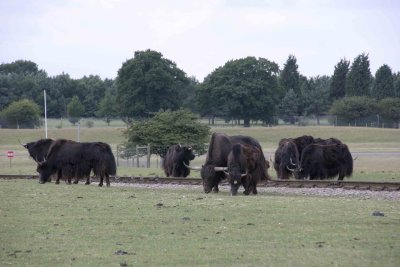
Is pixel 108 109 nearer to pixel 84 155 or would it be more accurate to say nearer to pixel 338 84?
pixel 338 84

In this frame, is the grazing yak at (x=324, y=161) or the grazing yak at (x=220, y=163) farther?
the grazing yak at (x=324, y=161)

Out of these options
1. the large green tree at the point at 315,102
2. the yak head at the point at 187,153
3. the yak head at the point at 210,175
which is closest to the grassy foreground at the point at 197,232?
the yak head at the point at 210,175

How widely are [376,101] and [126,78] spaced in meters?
34.9

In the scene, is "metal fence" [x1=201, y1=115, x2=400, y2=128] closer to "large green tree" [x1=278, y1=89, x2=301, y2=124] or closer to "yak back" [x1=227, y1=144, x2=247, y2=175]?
"large green tree" [x1=278, y1=89, x2=301, y2=124]

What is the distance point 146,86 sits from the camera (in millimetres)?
103375

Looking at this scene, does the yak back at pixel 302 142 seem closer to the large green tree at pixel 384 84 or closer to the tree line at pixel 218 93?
the tree line at pixel 218 93

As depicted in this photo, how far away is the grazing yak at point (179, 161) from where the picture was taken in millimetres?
38312

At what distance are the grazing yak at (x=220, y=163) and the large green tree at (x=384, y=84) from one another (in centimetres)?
9507

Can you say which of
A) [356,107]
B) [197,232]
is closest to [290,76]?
[356,107]

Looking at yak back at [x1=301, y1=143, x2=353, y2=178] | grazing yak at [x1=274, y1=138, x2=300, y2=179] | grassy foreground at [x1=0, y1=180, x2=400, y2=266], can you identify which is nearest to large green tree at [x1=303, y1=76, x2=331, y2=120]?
grazing yak at [x1=274, y1=138, x2=300, y2=179]

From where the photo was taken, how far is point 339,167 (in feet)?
118

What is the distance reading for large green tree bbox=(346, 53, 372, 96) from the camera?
4855 inches

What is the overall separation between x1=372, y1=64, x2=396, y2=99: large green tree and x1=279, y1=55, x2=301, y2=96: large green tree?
1334 cm

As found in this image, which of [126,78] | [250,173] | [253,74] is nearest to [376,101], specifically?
[253,74]
